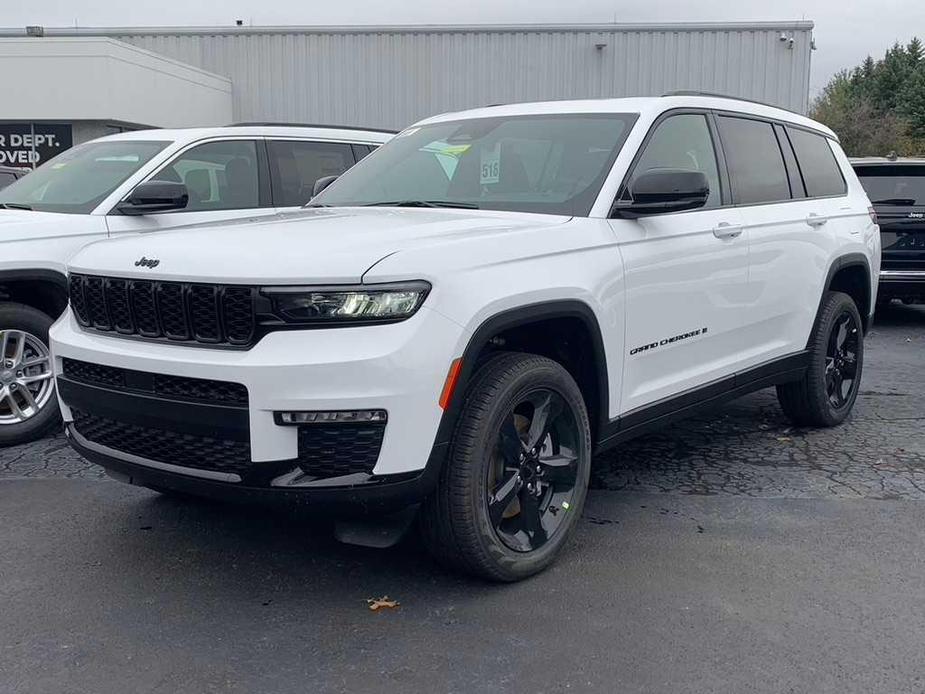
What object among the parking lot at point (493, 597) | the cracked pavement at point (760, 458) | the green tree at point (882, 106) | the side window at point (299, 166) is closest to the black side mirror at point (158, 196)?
the side window at point (299, 166)

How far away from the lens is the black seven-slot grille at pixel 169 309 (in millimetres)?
3283

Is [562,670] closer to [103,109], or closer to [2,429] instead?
[2,429]

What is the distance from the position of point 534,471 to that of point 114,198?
11.9 feet

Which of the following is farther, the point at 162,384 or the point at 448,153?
the point at 448,153

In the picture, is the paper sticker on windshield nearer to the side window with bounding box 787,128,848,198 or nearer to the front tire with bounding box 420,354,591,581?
the front tire with bounding box 420,354,591,581

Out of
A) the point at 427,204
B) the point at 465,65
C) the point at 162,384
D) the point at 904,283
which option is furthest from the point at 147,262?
the point at 465,65

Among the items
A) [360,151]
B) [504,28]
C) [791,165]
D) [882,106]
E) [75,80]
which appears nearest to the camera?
[791,165]

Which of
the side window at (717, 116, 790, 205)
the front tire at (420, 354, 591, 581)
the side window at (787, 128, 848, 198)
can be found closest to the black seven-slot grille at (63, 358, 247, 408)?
the front tire at (420, 354, 591, 581)

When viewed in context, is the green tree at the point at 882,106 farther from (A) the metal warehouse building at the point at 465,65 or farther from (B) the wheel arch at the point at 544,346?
(B) the wheel arch at the point at 544,346

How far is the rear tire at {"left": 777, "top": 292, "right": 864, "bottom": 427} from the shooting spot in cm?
586

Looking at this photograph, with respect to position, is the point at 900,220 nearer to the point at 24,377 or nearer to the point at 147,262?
the point at 24,377

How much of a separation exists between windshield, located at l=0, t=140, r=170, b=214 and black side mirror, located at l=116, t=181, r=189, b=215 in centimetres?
33

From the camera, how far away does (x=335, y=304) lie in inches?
127

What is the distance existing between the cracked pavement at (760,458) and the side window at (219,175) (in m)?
1.84
